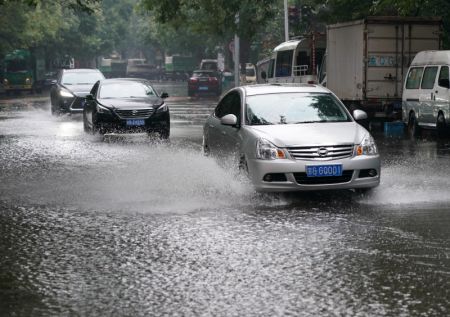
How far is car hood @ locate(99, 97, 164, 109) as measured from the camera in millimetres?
21438

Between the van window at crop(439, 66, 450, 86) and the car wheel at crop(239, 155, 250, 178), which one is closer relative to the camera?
the car wheel at crop(239, 155, 250, 178)

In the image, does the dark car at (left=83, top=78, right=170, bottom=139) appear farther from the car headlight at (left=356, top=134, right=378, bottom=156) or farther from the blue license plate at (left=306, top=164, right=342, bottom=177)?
the blue license plate at (left=306, top=164, right=342, bottom=177)

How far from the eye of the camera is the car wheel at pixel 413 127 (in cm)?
2211

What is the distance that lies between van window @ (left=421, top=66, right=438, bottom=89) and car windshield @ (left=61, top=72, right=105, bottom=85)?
545 inches

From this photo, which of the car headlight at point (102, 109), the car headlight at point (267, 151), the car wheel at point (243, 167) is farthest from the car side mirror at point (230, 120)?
the car headlight at point (102, 109)

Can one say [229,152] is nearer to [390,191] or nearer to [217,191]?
[217,191]

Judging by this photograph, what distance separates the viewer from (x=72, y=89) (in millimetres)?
31500

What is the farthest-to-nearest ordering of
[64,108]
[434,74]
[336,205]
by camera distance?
[64,108], [434,74], [336,205]

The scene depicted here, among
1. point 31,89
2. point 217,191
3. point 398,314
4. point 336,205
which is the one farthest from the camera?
point 31,89

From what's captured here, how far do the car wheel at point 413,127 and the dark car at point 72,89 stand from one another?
40.4 feet

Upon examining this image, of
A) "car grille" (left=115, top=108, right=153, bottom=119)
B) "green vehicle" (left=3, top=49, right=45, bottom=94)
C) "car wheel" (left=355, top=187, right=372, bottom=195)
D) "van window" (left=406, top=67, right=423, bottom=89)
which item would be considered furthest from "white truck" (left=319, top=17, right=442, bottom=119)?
"green vehicle" (left=3, top=49, right=45, bottom=94)

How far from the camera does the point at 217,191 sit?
11.8 metres

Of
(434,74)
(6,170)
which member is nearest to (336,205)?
(6,170)

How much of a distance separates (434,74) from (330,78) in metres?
6.05
